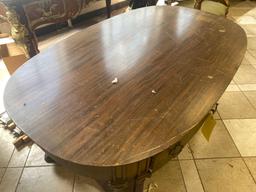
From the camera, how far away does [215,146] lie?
1457 mm

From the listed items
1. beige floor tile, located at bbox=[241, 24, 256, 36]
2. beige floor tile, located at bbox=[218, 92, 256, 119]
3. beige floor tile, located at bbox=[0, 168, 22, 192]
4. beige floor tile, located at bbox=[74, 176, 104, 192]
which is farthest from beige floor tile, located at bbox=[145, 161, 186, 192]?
beige floor tile, located at bbox=[241, 24, 256, 36]

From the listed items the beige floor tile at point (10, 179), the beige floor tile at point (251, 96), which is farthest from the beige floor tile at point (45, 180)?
the beige floor tile at point (251, 96)

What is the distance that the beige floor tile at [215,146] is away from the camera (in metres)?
1.41

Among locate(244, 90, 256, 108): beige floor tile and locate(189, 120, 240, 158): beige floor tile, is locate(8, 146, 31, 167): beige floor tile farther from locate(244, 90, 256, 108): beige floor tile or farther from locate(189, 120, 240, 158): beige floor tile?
locate(244, 90, 256, 108): beige floor tile

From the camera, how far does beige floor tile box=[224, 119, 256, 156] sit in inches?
56.9

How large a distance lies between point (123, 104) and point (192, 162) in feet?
2.61

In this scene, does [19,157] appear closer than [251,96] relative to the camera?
Yes

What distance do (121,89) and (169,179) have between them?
0.70 m

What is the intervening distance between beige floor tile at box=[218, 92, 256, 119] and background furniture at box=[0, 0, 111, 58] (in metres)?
1.43

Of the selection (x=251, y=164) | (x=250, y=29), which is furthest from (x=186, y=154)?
(x=250, y=29)

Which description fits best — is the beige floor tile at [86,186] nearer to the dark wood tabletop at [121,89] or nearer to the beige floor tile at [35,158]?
the beige floor tile at [35,158]

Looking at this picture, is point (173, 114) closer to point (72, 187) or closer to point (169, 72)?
point (169, 72)

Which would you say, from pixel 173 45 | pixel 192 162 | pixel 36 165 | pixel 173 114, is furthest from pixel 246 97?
pixel 36 165

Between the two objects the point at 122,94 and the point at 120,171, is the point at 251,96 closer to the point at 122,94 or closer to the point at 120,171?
the point at 122,94
